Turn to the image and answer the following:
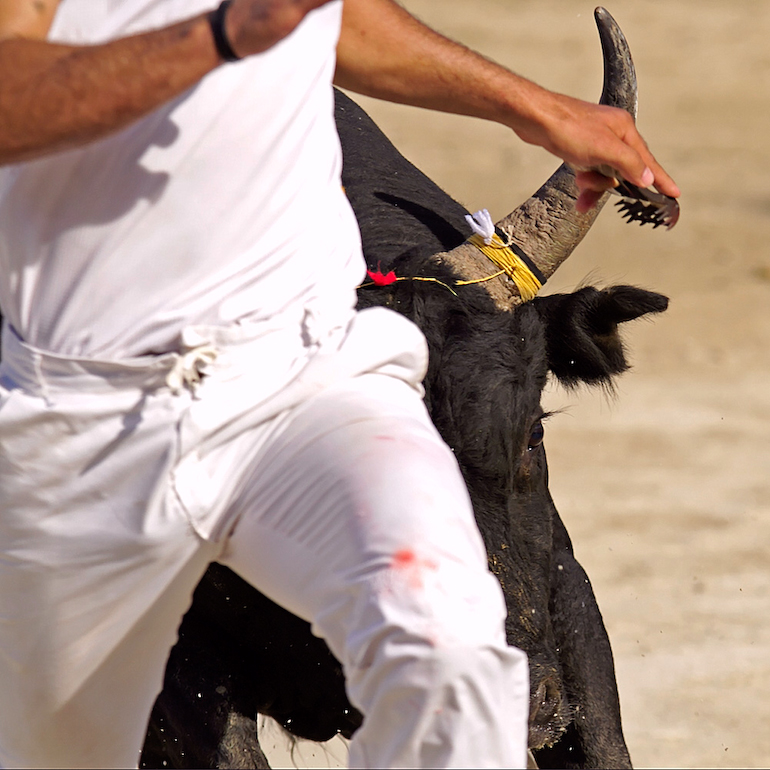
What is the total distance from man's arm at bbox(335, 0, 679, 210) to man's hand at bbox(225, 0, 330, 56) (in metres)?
0.96

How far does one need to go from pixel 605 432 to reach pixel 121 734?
557 cm

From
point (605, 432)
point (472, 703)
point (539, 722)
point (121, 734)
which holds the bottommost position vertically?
point (605, 432)

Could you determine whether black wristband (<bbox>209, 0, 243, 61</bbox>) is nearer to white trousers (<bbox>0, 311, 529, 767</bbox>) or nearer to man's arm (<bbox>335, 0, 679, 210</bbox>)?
white trousers (<bbox>0, 311, 529, 767</bbox>)

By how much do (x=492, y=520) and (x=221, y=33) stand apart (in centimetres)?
183

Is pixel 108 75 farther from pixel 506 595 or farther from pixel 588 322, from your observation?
pixel 588 322

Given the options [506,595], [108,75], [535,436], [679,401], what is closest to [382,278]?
[535,436]

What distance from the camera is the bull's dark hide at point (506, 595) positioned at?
3445mm

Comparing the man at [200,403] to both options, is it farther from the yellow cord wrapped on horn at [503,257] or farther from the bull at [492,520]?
the yellow cord wrapped on horn at [503,257]

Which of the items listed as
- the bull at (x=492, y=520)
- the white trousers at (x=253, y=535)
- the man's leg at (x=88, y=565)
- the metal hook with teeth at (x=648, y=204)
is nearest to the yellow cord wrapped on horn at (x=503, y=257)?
the bull at (x=492, y=520)

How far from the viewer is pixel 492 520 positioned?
11.5 feet

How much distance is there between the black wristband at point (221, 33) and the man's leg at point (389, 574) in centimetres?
60

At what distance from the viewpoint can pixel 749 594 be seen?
5.95m

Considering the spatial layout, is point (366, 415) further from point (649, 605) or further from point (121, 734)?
point (649, 605)

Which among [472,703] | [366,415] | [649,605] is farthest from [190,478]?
[649,605]
